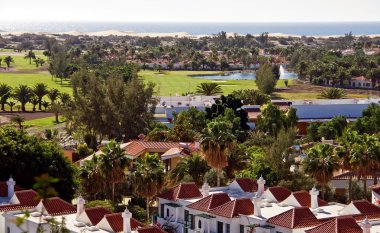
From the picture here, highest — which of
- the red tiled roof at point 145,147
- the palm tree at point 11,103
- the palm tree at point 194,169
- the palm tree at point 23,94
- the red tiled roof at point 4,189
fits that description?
the red tiled roof at point 4,189

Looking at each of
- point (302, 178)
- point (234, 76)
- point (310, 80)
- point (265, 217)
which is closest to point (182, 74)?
point (234, 76)

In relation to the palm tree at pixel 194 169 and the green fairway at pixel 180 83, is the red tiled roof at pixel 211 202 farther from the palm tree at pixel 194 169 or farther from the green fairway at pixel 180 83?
the green fairway at pixel 180 83

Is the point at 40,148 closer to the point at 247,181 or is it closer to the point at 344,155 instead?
the point at 247,181

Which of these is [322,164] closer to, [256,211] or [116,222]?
[256,211]

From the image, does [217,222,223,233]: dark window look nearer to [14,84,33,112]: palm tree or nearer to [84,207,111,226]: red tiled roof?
[84,207,111,226]: red tiled roof

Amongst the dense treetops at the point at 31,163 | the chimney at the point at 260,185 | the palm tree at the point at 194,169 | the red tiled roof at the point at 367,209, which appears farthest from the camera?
the palm tree at the point at 194,169

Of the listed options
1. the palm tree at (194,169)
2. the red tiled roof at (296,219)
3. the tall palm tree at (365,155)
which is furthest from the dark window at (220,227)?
the palm tree at (194,169)

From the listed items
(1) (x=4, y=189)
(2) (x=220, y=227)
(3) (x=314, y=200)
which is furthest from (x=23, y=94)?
(3) (x=314, y=200)
